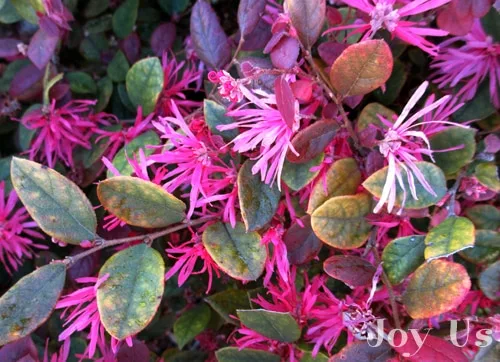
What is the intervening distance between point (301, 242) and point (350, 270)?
3.3 inches

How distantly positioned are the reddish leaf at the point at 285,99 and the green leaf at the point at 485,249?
14.8 inches

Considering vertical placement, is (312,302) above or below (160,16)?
below

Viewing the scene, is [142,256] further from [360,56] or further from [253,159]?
[360,56]

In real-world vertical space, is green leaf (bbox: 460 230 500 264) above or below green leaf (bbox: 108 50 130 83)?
below

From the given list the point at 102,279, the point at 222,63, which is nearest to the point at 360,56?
the point at 222,63

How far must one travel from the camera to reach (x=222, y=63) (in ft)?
2.70

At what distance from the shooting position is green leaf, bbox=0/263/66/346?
2.00ft

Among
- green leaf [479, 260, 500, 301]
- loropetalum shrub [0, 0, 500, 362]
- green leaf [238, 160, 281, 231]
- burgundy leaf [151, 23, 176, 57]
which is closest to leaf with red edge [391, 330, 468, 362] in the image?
loropetalum shrub [0, 0, 500, 362]

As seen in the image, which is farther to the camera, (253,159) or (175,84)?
(175,84)

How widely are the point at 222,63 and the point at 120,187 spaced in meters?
0.31

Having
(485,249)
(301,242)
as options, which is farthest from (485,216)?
(301,242)

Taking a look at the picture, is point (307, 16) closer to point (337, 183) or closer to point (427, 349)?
point (337, 183)

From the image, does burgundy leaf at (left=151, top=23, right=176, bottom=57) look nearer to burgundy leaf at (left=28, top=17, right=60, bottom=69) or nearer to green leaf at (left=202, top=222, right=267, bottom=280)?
burgundy leaf at (left=28, top=17, right=60, bottom=69)

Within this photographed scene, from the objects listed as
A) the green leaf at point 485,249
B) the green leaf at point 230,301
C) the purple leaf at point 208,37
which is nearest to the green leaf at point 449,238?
the green leaf at point 485,249
